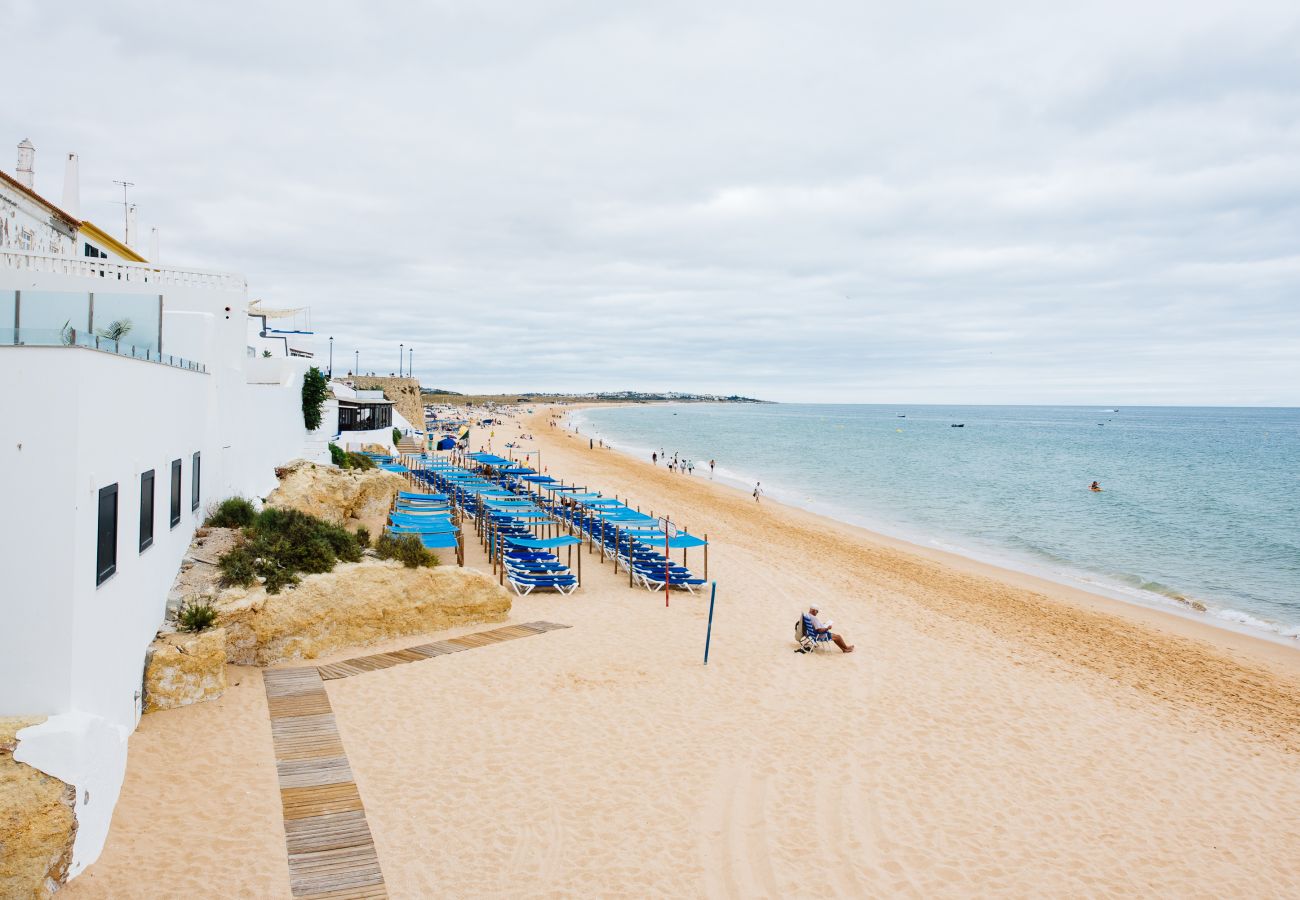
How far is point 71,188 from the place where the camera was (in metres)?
16.8

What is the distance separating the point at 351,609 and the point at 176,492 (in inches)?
118

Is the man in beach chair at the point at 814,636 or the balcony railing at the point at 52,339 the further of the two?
the man in beach chair at the point at 814,636

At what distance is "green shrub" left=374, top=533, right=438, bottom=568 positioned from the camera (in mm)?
12477

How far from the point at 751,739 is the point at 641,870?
9.96 ft

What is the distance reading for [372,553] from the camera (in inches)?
498

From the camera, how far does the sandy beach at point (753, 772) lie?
6.66 metres

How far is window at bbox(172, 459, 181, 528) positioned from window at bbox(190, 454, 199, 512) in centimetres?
83

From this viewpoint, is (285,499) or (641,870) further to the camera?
(285,499)

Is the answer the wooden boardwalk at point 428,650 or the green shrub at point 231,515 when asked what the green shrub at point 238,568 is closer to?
the green shrub at point 231,515

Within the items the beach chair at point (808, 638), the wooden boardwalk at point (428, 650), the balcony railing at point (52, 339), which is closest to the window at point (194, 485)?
the wooden boardwalk at point (428, 650)

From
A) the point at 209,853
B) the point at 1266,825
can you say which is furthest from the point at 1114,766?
the point at 209,853

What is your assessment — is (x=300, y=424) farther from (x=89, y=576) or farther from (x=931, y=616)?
(x=931, y=616)

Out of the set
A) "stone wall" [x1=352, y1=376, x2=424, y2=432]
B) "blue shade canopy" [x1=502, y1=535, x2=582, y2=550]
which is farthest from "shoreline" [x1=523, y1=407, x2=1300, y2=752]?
"stone wall" [x1=352, y1=376, x2=424, y2=432]

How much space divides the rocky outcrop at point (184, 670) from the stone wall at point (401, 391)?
4371cm
